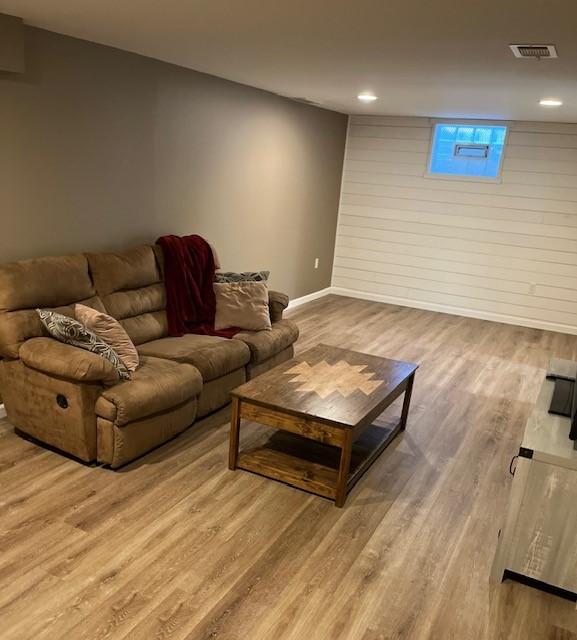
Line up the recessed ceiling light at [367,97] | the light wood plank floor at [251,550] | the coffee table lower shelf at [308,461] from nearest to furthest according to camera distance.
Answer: the light wood plank floor at [251,550] < the coffee table lower shelf at [308,461] < the recessed ceiling light at [367,97]

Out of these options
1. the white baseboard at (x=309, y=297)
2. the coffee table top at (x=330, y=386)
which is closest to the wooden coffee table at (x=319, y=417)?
the coffee table top at (x=330, y=386)

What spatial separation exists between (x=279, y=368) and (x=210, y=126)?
246cm

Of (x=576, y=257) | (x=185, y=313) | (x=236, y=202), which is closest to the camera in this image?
(x=185, y=313)

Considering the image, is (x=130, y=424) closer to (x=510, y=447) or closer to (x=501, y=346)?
(x=510, y=447)

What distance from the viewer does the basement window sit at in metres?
6.74

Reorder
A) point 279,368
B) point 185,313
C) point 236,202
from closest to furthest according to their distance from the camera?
point 279,368, point 185,313, point 236,202

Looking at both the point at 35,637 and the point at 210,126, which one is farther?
the point at 210,126

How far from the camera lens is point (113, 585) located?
2223mm

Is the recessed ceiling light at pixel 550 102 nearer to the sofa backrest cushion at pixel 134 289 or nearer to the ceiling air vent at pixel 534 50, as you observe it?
the ceiling air vent at pixel 534 50

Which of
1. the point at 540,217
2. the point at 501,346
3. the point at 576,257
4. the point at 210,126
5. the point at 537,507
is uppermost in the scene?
the point at 210,126

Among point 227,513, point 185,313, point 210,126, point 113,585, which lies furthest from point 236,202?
point 113,585

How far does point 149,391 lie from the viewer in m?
3.02

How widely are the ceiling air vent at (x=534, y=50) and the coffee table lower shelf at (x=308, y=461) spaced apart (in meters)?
2.26

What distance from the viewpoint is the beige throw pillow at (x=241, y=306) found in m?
4.26
